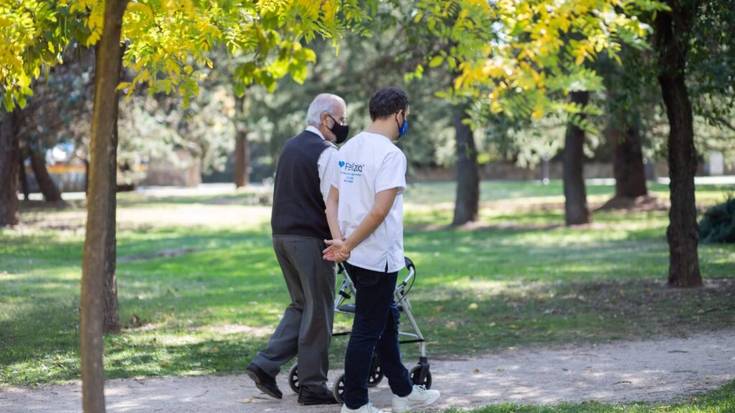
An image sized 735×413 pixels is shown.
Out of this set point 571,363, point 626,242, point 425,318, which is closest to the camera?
point 571,363

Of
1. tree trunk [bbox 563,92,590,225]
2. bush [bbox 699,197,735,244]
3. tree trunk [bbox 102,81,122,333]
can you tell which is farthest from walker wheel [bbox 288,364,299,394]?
tree trunk [bbox 563,92,590,225]

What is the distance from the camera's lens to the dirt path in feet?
24.5

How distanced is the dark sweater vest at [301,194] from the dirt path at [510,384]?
1237 mm

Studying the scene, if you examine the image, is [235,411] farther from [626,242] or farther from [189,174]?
[189,174]

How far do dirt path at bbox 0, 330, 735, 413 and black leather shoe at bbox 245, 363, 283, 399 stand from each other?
8 centimetres

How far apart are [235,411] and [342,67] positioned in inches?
944

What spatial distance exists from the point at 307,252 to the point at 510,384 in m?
1.94

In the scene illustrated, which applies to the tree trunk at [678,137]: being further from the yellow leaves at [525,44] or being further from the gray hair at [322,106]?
the gray hair at [322,106]

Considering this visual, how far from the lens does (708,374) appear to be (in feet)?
26.8

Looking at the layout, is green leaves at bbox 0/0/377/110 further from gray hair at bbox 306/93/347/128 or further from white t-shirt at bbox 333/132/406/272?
white t-shirt at bbox 333/132/406/272

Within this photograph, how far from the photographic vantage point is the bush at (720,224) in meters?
20.3

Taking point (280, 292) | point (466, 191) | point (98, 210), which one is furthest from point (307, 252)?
point (466, 191)

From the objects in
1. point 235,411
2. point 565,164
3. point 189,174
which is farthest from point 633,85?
point 189,174

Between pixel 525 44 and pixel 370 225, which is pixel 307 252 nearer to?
pixel 370 225
